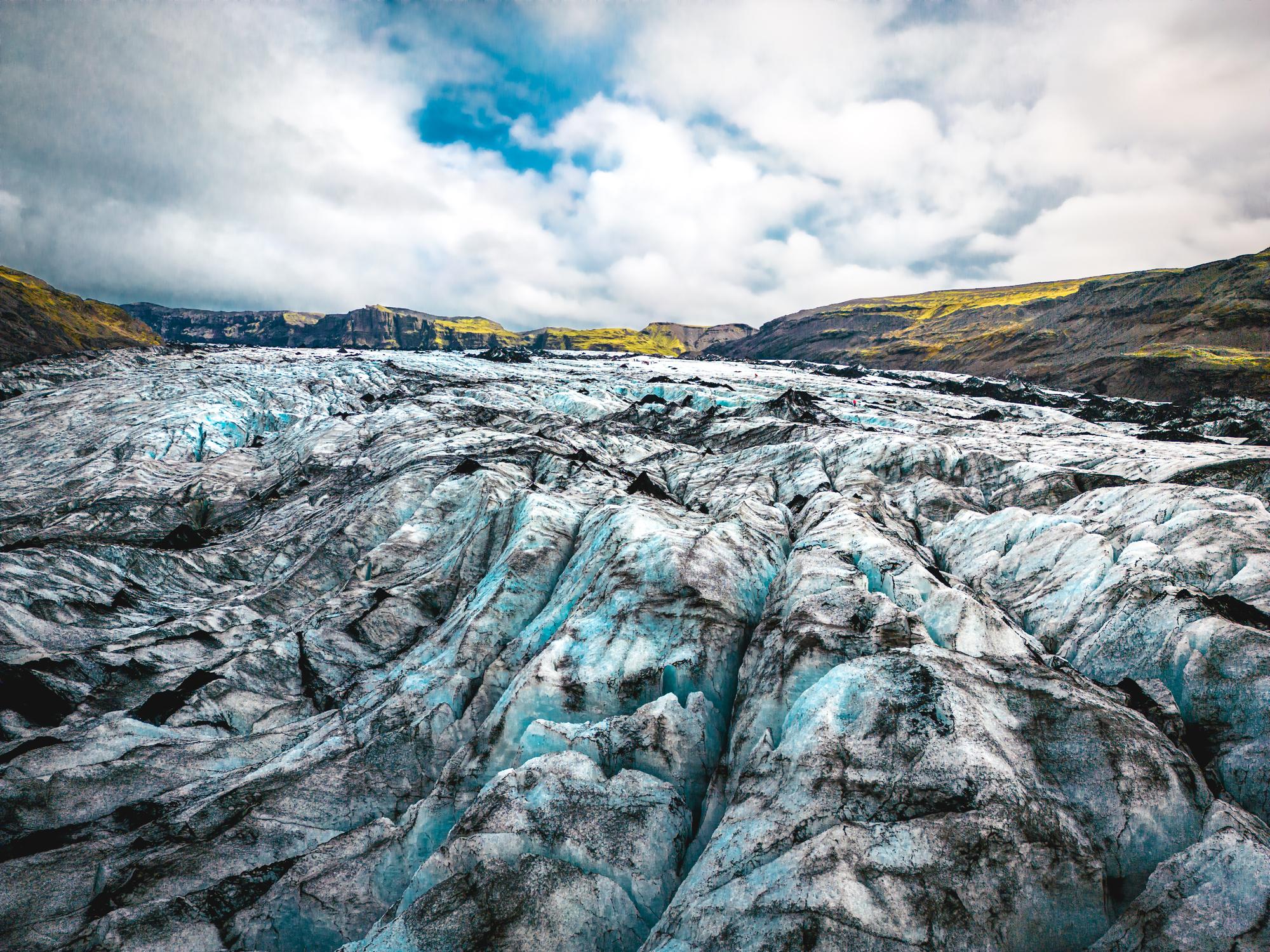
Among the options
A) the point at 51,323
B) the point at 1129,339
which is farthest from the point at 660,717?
the point at 51,323

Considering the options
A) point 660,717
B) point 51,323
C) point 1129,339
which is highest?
point 51,323

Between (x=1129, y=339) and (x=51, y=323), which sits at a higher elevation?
(x=51, y=323)

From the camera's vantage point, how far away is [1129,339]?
4218 inches

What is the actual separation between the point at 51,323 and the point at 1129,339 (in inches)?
9363

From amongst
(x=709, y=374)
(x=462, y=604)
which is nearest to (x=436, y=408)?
(x=462, y=604)

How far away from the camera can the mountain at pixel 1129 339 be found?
7756 cm

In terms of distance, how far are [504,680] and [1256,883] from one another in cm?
1438

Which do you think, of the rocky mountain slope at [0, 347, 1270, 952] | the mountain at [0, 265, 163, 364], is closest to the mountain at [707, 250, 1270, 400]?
the rocky mountain slope at [0, 347, 1270, 952]

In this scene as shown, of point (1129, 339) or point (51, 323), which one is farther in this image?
point (51, 323)

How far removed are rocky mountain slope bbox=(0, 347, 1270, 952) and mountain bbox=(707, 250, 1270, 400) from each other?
6947cm

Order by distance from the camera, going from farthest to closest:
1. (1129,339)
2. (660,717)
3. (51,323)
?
(51,323) → (1129,339) → (660,717)

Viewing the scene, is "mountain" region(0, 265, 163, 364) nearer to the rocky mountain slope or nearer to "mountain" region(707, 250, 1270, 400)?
the rocky mountain slope

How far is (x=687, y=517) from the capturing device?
20.3 metres

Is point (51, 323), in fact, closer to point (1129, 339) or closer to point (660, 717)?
point (660, 717)
